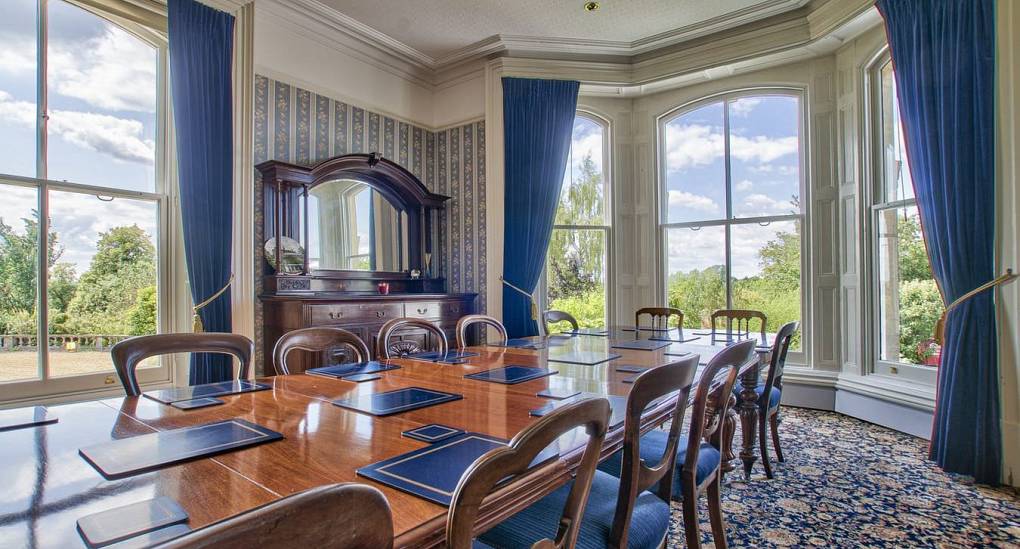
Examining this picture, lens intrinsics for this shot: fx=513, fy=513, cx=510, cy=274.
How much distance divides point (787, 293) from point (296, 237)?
4.16 m

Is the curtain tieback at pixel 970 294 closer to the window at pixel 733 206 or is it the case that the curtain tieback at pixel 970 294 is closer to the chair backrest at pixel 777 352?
the chair backrest at pixel 777 352

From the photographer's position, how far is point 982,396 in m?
2.76

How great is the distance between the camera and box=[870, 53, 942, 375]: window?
11.5ft

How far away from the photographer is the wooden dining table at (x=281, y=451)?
77cm

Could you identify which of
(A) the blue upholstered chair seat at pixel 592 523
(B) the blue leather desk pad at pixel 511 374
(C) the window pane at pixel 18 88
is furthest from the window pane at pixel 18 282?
(A) the blue upholstered chair seat at pixel 592 523

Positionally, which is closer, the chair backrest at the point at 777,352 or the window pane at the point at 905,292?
the chair backrest at the point at 777,352

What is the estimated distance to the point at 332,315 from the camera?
3.58 metres

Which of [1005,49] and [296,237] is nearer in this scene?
[1005,49]

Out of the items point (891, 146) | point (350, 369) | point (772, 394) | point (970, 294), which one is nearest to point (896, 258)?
point (891, 146)

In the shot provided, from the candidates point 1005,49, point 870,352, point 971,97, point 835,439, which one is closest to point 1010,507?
point 835,439

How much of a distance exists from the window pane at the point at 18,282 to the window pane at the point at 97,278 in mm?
87

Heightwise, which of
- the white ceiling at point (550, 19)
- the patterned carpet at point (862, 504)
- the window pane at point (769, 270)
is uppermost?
the white ceiling at point (550, 19)

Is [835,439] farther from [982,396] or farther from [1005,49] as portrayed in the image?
[1005,49]

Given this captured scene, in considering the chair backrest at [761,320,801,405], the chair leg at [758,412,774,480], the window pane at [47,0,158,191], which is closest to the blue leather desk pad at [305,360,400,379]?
the chair backrest at [761,320,801,405]
